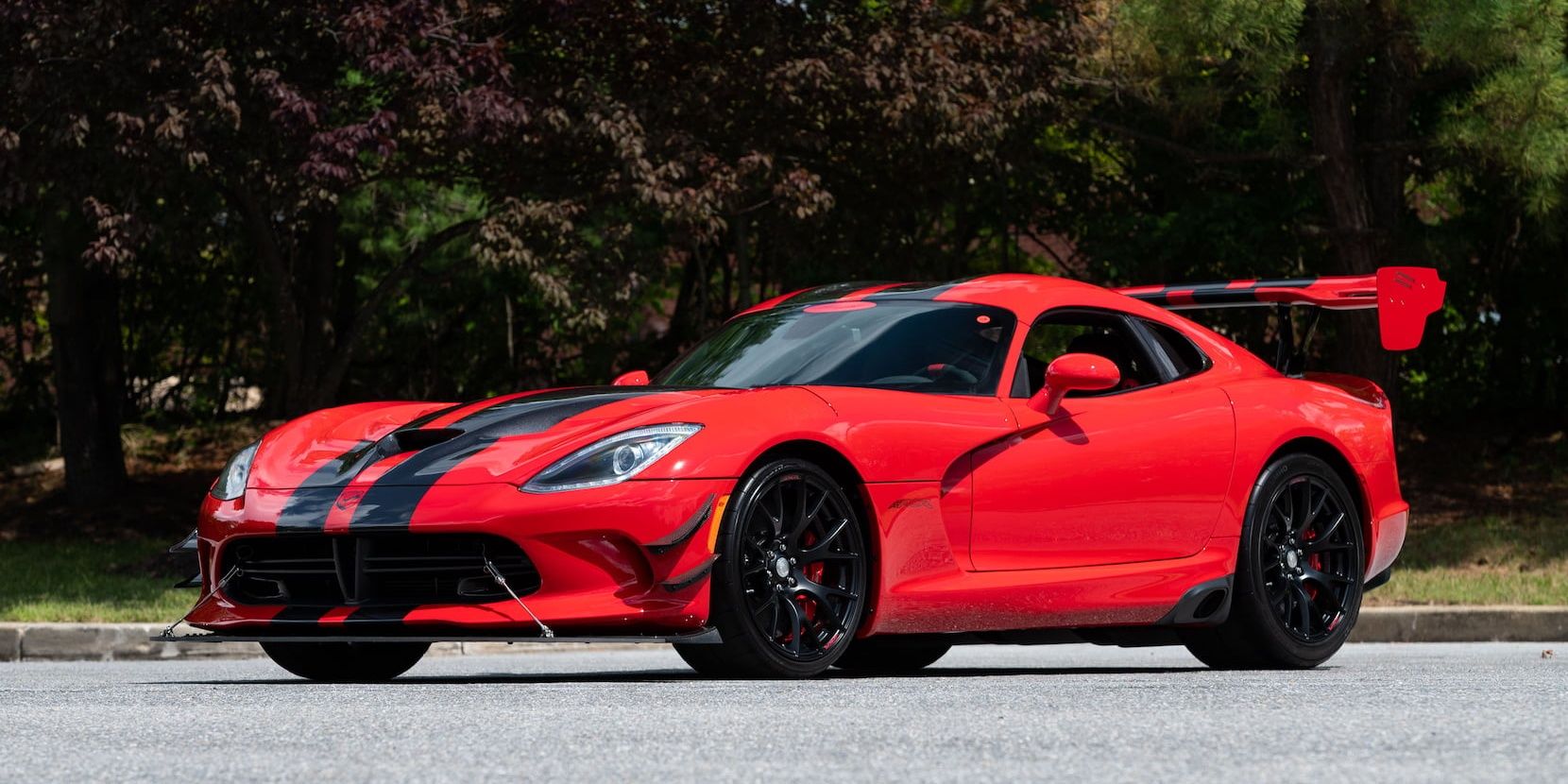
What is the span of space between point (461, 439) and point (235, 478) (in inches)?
35.0

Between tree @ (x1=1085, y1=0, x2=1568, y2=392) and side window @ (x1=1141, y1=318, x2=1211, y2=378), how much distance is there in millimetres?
7753

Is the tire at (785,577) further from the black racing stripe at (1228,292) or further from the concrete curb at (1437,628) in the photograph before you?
the concrete curb at (1437,628)

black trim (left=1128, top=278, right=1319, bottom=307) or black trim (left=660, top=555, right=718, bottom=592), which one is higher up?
black trim (left=1128, top=278, right=1319, bottom=307)

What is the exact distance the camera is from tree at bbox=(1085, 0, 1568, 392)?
1539 centimetres

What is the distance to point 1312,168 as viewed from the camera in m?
18.0

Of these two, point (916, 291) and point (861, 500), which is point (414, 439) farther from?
point (916, 291)

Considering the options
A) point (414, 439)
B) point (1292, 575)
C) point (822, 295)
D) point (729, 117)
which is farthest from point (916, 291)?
point (729, 117)

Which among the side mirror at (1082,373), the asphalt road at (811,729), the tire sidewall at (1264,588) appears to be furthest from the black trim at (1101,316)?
the asphalt road at (811,729)

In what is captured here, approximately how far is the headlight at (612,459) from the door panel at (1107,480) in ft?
4.06

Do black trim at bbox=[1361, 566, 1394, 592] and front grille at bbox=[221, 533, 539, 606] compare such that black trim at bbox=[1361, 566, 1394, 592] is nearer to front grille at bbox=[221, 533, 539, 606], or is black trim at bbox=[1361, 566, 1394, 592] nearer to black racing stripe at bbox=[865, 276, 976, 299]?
black racing stripe at bbox=[865, 276, 976, 299]

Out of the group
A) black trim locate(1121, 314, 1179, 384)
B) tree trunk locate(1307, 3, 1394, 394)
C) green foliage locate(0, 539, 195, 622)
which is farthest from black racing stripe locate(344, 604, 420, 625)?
tree trunk locate(1307, 3, 1394, 394)

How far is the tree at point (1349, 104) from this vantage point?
1539 cm

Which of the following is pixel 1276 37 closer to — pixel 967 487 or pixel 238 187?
pixel 238 187

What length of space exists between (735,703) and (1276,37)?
11527 millimetres
